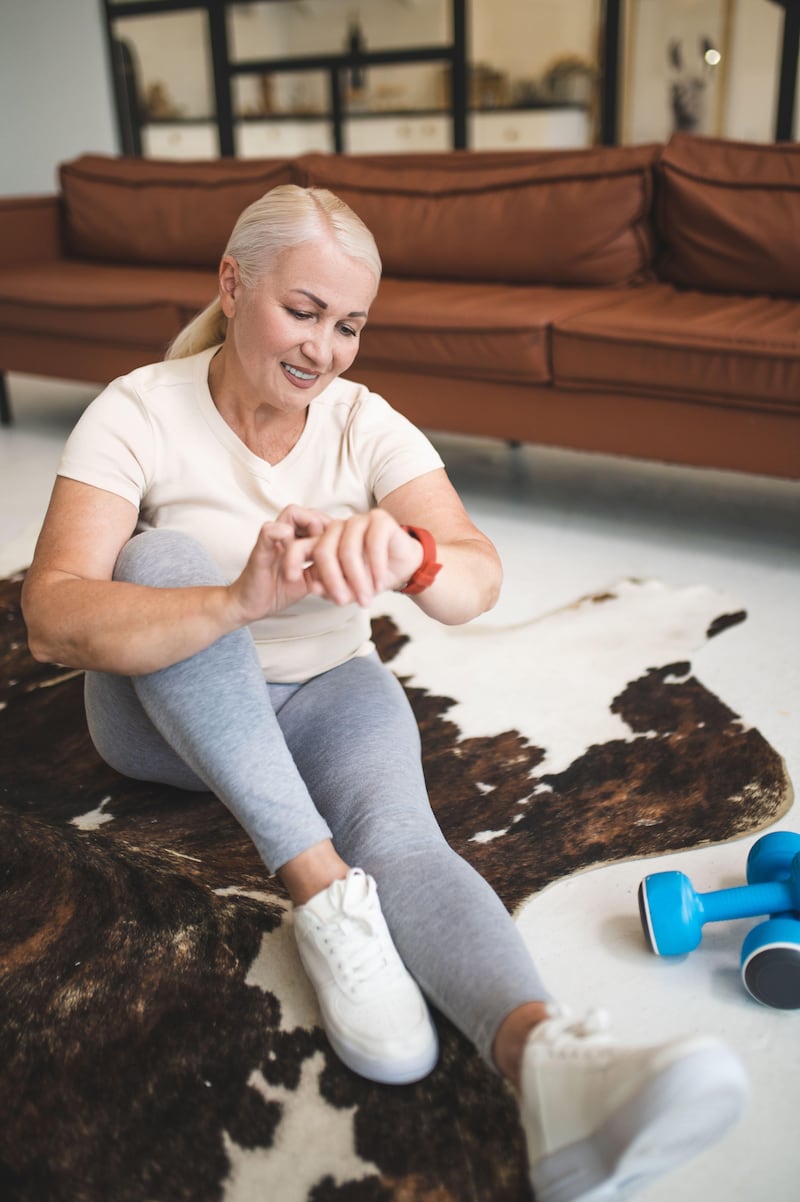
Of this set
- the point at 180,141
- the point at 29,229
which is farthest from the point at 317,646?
the point at 180,141

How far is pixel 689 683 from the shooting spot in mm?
1980

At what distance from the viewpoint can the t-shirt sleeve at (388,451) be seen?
1384mm

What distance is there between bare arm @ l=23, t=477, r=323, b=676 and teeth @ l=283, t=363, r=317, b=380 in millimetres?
259

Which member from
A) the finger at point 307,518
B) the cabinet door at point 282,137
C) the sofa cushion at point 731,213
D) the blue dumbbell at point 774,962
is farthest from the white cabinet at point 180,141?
the blue dumbbell at point 774,962

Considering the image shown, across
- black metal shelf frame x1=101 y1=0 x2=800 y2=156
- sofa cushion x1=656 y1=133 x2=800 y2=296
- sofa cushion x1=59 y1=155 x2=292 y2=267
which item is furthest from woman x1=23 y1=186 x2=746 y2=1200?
black metal shelf frame x1=101 y1=0 x2=800 y2=156

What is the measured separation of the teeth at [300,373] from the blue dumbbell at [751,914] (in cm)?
73

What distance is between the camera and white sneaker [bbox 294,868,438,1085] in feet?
3.54

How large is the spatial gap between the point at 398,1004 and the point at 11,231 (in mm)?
3674

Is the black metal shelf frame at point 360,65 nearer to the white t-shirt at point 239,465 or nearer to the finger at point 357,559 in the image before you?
the white t-shirt at point 239,465

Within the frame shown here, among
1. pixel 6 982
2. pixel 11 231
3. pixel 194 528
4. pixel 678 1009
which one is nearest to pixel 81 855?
pixel 6 982

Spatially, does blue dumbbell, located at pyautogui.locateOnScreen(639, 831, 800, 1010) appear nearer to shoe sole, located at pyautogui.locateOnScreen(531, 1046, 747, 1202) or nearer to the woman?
the woman

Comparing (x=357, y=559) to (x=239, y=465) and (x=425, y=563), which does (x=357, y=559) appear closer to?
(x=425, y=563)

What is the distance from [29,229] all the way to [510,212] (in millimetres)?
1936

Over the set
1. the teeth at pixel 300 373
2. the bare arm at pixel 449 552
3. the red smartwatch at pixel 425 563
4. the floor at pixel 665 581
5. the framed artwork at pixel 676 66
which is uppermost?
the framed artwork at pixel 676 66
